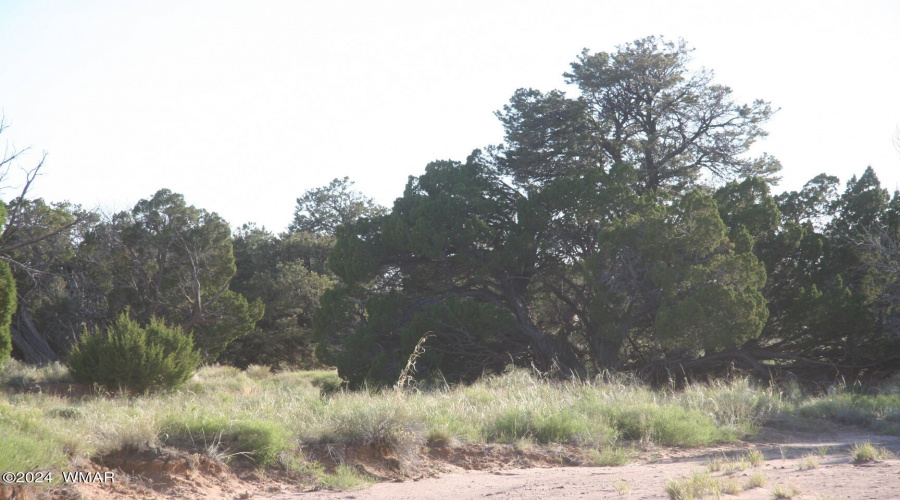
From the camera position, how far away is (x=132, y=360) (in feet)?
50.5

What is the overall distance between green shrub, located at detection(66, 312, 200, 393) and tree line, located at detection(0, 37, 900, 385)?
244cm

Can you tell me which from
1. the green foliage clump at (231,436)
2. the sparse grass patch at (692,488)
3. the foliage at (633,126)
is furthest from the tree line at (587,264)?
the sparse grass patch at (692,488)

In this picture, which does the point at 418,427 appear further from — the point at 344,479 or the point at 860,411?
the point at 860,411

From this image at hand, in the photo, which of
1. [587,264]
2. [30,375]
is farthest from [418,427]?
[30,375]

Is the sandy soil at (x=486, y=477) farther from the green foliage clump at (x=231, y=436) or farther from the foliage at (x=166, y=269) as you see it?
the foliage at (x=166, y=269)

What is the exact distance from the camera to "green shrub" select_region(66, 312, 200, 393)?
1543cm

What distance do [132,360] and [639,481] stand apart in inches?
515

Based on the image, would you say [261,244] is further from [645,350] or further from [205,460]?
[205,460]

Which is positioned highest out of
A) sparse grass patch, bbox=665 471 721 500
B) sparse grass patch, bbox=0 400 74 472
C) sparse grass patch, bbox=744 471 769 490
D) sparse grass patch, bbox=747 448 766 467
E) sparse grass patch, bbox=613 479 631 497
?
sparse grass patch, bbox=0 400 74 472

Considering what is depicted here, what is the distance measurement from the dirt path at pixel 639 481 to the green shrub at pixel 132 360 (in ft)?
36.8

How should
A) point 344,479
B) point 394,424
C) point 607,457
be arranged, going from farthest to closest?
point 607,457, point 394,424, point 344,479

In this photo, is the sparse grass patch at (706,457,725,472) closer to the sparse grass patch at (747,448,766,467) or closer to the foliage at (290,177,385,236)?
the sparse grass patch at (747,448,766,467)

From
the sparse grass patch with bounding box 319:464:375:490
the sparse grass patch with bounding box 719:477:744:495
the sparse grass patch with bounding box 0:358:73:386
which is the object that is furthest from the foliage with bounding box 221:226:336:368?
the sparse grass patch with bounding box 719:477:744:495

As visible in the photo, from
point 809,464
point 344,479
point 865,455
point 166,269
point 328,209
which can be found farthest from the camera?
point 328,209
